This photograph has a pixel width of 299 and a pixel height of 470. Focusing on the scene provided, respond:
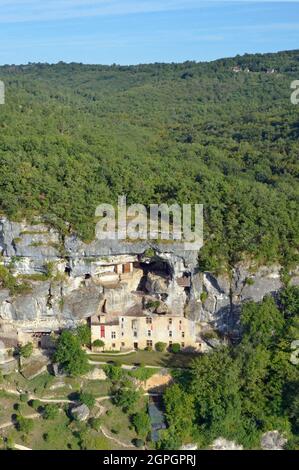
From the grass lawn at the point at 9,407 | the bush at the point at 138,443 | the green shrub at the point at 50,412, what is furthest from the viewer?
the grass lawn at the point at 9,407

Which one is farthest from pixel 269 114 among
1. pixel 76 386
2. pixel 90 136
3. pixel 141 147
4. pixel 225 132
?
pixel 76 386

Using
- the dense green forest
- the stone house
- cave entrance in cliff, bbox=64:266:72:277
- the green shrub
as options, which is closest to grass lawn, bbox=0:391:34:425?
the green shrub

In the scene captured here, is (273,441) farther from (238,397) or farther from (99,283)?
(99,283)

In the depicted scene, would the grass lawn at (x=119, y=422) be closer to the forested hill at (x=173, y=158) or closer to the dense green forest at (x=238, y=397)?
the dense green forest at (x=238, y=397)

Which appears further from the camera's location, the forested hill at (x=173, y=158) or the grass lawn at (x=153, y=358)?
the forested hill at (x=173, y=158)

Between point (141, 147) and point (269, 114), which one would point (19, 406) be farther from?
point (269, 114)

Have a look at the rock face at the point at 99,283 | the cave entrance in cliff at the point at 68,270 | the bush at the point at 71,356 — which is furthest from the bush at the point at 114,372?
the cave entrance in cliff at the point at 68,270

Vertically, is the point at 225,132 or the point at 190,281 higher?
the point at 225,132

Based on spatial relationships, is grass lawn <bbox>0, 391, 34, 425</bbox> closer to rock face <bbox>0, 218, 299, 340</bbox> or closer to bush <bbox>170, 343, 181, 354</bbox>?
rock face <bbox>0, 218, 299, 340</bbox>
